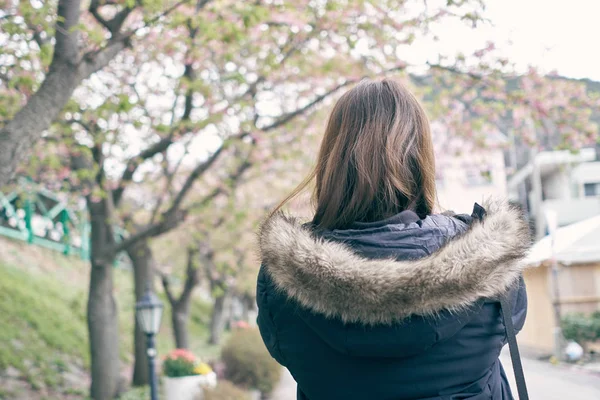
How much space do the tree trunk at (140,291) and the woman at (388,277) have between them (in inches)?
449

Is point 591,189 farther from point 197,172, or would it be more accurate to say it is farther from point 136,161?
point 136,161

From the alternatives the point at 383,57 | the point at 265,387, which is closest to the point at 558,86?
the point at 383,57

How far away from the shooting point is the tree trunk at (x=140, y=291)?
43.1ft

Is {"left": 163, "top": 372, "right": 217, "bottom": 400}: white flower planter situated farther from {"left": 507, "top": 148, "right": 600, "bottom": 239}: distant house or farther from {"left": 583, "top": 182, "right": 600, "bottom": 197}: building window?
{"left": 583, "top": 182, "right": 600, "bottom": 197}: building window

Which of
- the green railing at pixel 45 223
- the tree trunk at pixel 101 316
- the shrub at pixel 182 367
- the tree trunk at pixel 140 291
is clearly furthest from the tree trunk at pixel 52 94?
the green railing at pixel 45 223

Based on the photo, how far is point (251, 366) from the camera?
13.6 meters

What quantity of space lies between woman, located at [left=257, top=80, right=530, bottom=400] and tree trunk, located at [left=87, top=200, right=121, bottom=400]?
9.26m

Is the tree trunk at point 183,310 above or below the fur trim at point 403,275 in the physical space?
below

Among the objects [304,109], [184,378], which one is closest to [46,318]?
[184,378]

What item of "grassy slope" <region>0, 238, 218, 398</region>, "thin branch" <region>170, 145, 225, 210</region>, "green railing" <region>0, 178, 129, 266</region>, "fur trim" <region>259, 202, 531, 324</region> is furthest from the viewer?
"green railing" <region>0, 178, 129, 266</region>

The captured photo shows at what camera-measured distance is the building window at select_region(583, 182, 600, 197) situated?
2975cm

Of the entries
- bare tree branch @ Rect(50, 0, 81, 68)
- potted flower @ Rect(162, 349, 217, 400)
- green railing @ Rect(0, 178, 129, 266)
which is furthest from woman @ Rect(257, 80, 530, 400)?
green railing @ Rect(0, 178, 129, 266)

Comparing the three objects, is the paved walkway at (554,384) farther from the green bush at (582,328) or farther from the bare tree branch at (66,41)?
the bare tree branch at (66,41)

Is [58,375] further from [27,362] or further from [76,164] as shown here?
[76,164]
